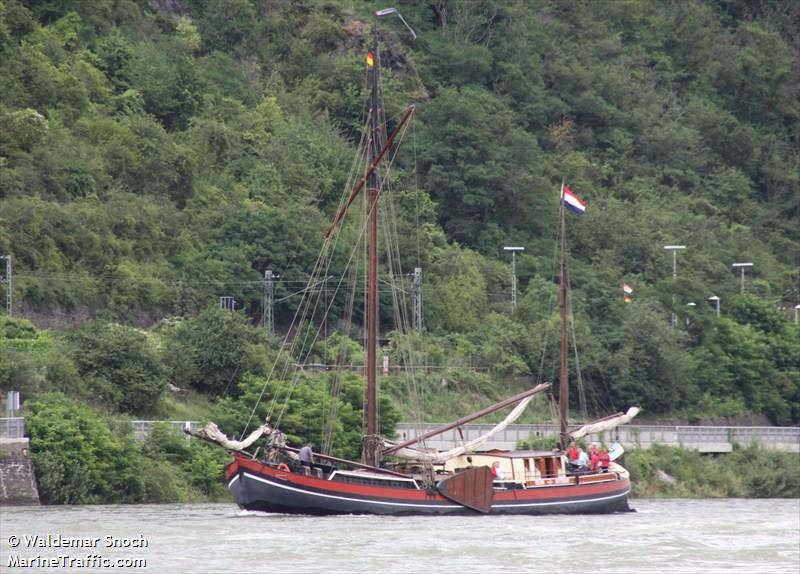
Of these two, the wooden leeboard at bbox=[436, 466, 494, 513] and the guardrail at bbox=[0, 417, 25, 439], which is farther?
the wooden leeboard at bbox=[436, 466, 494, 513]

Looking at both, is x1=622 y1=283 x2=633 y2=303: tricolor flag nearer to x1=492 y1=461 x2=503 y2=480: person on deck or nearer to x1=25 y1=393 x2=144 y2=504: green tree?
x1=492 y1=461 x2=503 y2=480: person on deck

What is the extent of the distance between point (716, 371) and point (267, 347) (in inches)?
1325

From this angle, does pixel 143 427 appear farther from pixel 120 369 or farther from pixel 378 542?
pixel 378 542

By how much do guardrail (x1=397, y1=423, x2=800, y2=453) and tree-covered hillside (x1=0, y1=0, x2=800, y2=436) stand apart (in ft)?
18.2

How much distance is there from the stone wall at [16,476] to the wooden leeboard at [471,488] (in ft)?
46.1

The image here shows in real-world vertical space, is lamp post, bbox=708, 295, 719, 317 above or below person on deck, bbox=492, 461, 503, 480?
above

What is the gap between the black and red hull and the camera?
6259 centimetres

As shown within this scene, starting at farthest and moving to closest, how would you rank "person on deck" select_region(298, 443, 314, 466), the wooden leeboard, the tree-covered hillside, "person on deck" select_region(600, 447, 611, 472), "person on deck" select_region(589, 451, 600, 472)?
the tree-covered hillside
"person on deck" select_region(600, 447, 611, 472)
"person on deck" select_region(589, 451, 600, 472)
the wooden leeboard
"person on deck" select_region(298, 443, 314, 466)

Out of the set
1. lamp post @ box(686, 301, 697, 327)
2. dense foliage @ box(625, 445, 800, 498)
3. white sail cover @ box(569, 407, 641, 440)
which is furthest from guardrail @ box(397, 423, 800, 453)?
lamp post @ box(686, 301, 697, 327)

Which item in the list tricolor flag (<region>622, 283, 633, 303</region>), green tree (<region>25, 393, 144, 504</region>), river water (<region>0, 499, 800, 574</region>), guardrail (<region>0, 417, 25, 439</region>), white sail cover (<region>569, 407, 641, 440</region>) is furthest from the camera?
tricolor flag (<region>622, 283, 633, 303</region>)

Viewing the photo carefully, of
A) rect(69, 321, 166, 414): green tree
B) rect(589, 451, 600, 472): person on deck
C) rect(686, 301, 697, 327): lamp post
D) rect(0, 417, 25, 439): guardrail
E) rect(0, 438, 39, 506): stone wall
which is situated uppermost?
rect(686, 301, 697, 327): lamp post

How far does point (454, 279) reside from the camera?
107 meters

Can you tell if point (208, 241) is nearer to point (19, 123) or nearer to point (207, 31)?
point (19, 123)

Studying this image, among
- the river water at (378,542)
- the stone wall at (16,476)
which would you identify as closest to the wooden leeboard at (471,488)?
the river water at (378,542)
